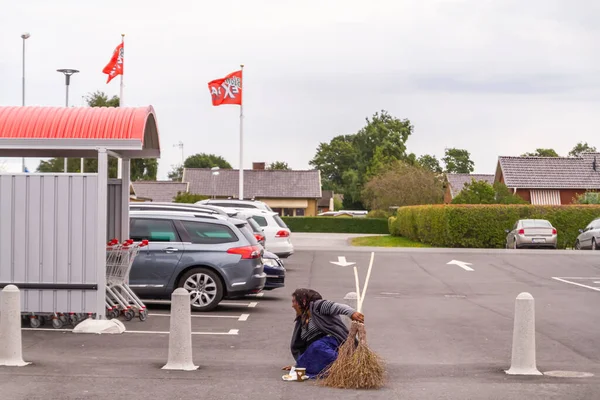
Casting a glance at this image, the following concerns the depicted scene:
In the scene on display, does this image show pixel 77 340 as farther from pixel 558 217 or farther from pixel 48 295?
pixel 558 217

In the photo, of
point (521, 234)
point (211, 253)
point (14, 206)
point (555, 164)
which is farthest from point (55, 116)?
point (555, 164)

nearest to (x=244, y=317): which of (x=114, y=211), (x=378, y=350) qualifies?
(x=114, y=211)

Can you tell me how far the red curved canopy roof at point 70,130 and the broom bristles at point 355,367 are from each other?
17.4 ft

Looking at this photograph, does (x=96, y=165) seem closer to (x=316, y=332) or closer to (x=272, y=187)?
(x=272, y=187)

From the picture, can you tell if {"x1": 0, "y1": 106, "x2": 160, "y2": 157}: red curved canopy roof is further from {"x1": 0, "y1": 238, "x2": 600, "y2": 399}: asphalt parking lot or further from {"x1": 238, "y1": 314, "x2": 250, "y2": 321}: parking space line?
{"x1": 238, "y1": 314, "x2": 250, "y2": 321}: parking space line

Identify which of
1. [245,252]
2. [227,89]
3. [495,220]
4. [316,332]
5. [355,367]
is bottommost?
[355,367]

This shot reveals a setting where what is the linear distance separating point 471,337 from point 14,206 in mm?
6759

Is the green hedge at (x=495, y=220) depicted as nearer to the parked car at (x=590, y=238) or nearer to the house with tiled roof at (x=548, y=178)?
the parked car at (x=590, y=238)

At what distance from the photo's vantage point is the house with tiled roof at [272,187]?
9812cm

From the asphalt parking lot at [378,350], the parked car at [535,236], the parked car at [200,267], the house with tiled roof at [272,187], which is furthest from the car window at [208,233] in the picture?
the house with tiled roof at [272,187]

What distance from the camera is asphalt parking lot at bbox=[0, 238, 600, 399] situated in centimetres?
901

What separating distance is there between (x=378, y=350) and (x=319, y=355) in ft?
8.63

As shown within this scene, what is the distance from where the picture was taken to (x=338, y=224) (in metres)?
74.2

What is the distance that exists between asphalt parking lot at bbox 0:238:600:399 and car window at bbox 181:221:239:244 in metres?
1.26
